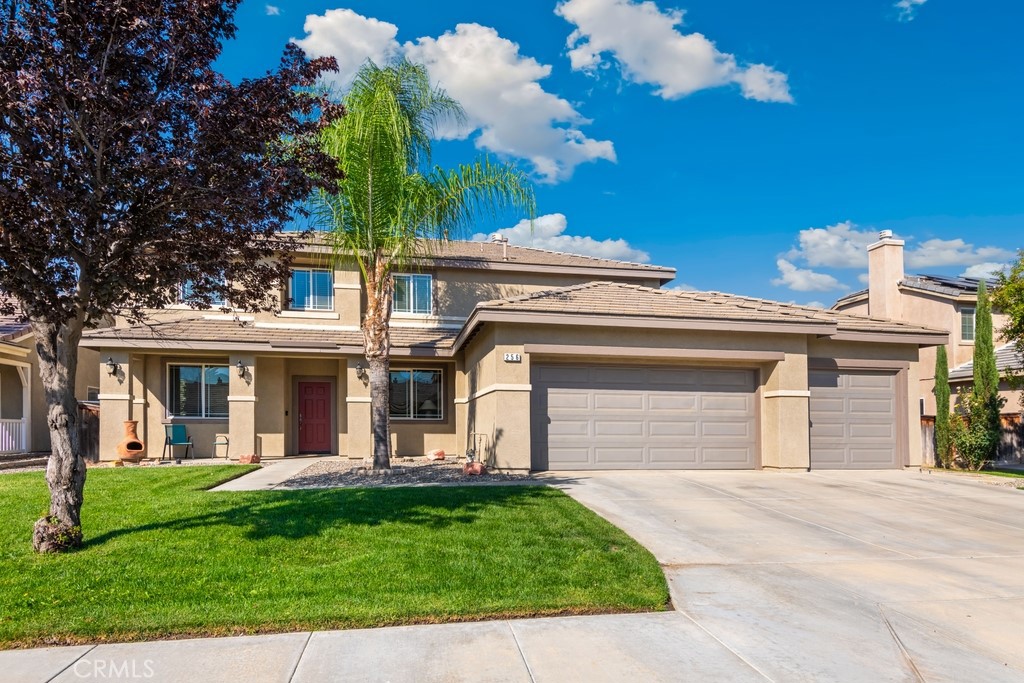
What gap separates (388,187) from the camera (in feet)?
46.3

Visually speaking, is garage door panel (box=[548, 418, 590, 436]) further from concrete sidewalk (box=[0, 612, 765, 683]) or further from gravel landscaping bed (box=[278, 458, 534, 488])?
concrete sidewalk (box=[0, 612, 765, 683])

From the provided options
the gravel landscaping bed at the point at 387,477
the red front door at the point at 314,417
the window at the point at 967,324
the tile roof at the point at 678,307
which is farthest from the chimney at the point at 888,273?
the red front door at the point at 314,417

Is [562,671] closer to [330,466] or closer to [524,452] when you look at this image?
[524,452]

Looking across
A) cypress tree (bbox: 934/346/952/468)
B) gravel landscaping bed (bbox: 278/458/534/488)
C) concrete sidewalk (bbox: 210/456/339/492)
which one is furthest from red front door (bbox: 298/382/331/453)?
cypress tree (bbox: 934/346/952/468)

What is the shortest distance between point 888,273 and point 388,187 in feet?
60.5

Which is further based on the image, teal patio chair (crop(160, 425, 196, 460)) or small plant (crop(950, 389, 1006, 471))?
teal patio chair (crop(160, 425, 196, 460))

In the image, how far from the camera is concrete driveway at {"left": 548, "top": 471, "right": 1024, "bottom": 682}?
491 centimetres

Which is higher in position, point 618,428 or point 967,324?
point 967,324

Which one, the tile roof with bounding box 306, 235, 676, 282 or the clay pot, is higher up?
the tile roof with bounding box 306, 235, 676, 282

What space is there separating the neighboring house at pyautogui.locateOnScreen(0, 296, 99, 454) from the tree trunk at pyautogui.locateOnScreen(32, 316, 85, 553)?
42.2 ft

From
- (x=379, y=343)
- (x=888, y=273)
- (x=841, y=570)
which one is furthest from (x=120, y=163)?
(x=888, y=273)

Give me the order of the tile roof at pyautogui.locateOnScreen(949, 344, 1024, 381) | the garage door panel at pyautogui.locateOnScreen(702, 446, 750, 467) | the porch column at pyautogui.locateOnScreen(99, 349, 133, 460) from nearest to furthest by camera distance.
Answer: the garage door panel at pyautogui.locateOnScreen(702, 446, 750, 467) → the porch column at pyautogui.locateOnScreen(99, 349, 133, 460) → the tile roof at pyautogui.locateOnScreen(949, 344, 1024, 381)

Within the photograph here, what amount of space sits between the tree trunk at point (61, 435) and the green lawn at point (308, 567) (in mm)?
285

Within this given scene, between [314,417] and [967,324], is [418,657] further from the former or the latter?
[967,324]
